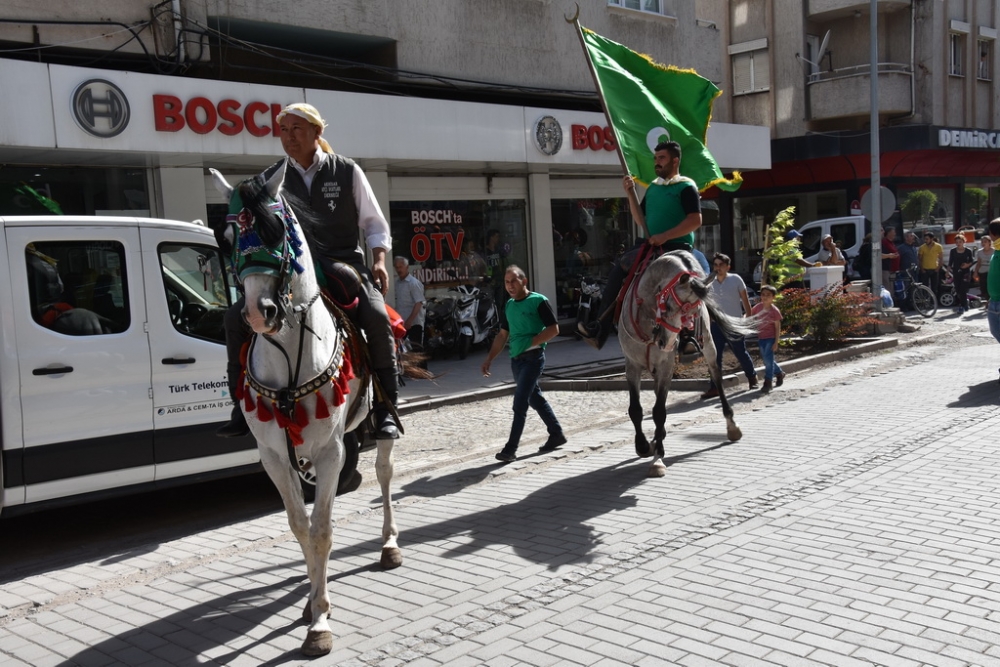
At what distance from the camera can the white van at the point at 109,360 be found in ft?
21.8

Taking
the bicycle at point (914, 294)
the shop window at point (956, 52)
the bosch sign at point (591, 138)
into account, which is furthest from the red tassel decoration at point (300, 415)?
the shop window at point (956, 52)

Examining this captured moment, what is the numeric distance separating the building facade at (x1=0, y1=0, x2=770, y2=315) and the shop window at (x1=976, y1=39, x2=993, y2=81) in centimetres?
1748

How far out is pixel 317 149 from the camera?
570cm

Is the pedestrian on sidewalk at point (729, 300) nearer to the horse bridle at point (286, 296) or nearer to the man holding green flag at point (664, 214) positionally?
the man holding green flag at point (664, 214)

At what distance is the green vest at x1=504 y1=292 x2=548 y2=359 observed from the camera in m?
9.46

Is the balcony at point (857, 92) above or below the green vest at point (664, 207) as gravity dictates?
above

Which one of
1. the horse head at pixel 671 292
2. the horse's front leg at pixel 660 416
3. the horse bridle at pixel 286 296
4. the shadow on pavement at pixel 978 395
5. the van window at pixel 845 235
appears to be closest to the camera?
the horse bridle at pixel 286 296

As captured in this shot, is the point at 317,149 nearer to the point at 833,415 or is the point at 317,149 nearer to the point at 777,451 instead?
the point at 777,451

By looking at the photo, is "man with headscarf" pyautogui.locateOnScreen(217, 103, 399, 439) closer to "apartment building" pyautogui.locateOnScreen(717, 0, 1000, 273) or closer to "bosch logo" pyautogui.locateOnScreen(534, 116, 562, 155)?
"bosch logo" pyautogui.locateOnScreen(534, 116, 562, 155)

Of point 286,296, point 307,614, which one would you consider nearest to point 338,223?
point 286,296

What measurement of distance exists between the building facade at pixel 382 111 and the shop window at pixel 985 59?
17478mm

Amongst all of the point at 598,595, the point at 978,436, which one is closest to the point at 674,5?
the point at 978,436

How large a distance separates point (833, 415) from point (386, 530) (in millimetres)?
6158

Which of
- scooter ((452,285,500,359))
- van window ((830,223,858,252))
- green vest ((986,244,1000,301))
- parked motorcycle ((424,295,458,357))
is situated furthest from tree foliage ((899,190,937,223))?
green vest ((986,244,1000,301))
